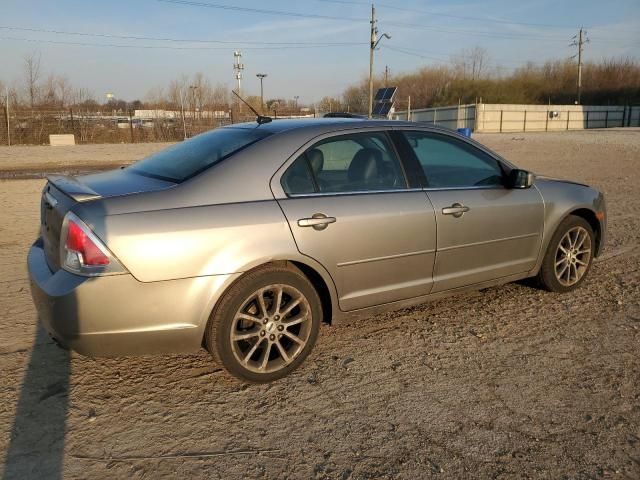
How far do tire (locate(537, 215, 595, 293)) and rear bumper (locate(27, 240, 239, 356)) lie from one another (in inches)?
114

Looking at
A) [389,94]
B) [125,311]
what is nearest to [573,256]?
[125,311]

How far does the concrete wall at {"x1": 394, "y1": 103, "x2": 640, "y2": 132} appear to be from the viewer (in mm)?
50031

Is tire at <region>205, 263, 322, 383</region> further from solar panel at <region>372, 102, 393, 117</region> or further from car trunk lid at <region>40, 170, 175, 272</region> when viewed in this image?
solar panel at <region>372, 102, 393, 117</region>

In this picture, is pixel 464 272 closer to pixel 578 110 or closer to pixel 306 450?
pixel 306 450

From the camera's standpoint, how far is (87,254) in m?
2.73

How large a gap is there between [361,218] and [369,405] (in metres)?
1.14

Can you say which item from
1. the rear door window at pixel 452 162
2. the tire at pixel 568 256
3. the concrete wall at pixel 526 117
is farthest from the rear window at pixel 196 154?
the concrete wall at pixel 526 117

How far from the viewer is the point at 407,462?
8.20ft

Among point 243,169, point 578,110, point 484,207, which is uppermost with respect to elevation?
point 578,110

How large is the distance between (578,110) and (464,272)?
59.0 meters

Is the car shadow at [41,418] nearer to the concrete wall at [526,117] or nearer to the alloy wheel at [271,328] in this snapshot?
the alloy wheel at [271,328]

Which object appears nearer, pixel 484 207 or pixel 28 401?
pixel 28 401

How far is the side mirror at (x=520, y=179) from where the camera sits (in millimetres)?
4152

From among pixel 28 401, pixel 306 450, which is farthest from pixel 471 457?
pixel 28 401
